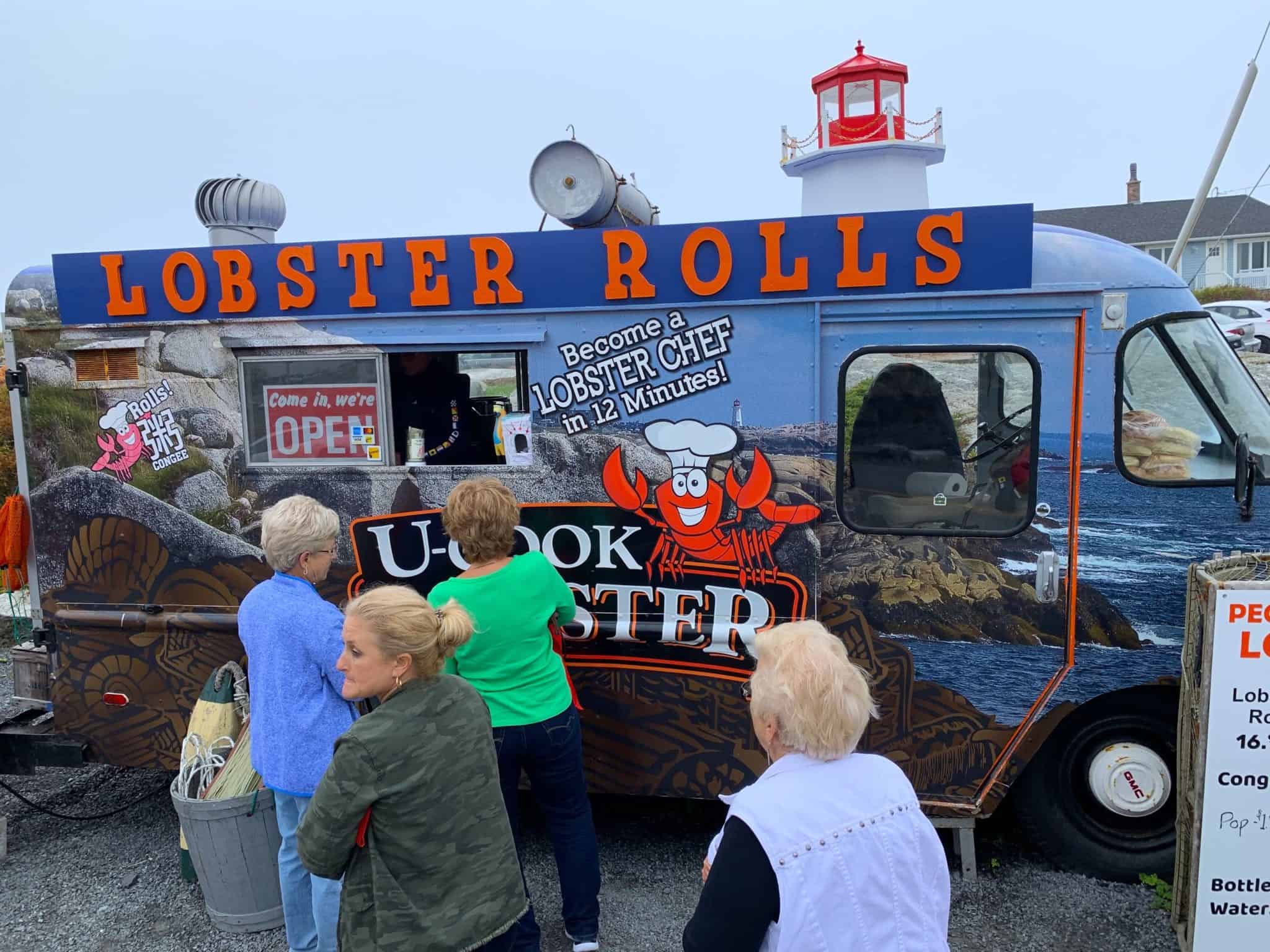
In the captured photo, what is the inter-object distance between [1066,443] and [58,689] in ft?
14.8

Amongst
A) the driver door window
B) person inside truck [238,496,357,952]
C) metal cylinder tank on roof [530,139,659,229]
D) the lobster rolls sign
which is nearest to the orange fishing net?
the lobster rolls sign

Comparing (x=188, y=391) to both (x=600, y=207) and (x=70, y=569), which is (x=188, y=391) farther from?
(x=600, y=207)

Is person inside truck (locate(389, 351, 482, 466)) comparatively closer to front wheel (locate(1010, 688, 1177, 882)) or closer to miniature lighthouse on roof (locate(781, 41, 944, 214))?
front wheel (locate(1010, 688, 1177, 882))

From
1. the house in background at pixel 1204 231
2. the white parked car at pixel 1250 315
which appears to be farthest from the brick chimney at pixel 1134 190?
the white parked car at pixel 1250 315

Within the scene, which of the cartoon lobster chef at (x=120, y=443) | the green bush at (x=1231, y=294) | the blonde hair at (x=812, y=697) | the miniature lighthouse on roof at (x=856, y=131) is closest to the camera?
the blonde hair at (x=812, y=697)

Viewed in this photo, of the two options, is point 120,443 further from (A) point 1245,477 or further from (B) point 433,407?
(A) point 1245,477

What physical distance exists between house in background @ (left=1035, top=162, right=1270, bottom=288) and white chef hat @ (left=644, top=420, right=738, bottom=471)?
34.2m

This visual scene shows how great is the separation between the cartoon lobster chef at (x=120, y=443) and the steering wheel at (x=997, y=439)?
137 inches

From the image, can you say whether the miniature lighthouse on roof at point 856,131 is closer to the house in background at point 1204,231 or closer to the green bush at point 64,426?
the green bush at point 64,426

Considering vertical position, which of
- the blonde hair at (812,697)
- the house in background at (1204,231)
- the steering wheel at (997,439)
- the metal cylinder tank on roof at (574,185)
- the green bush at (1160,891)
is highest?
the house in background at (1204,231)

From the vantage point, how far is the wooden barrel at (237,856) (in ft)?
12.8

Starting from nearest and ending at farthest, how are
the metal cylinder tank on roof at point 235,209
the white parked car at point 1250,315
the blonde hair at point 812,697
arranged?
the blonde hair at point 812,697
the metal cylinder tank on roof at point 235,209
the white parked car at point 1250,315

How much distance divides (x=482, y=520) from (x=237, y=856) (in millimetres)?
1828

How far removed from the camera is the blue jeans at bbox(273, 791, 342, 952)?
3.27 metres
